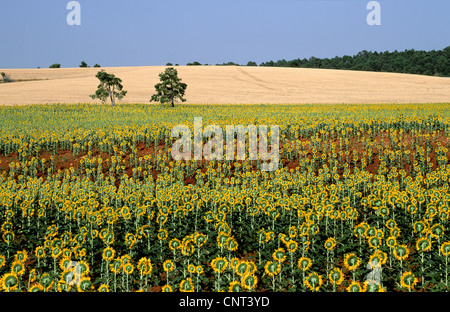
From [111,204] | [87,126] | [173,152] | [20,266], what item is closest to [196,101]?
[87,126]

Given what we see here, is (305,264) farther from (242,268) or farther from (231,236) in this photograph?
(231,236)

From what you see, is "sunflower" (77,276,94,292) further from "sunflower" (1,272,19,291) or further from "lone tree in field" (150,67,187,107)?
"lone tree in field" (150,67,187,107)

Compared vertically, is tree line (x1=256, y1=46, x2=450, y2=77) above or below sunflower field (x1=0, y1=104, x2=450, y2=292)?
above

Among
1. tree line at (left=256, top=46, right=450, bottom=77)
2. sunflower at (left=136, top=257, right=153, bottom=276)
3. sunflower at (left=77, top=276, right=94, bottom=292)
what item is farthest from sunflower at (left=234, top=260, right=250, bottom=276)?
tree line at (left=256, top=46, right=450, bottom=77)

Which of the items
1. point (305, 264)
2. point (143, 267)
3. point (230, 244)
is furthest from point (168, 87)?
point (305, 264)

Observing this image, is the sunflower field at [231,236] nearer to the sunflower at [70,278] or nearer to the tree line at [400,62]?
the sunflower at [70,278]

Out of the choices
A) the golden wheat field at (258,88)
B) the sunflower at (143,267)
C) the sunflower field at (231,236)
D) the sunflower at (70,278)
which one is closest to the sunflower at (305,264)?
the sunflower field at (231,236)

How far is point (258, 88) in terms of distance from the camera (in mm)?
69375

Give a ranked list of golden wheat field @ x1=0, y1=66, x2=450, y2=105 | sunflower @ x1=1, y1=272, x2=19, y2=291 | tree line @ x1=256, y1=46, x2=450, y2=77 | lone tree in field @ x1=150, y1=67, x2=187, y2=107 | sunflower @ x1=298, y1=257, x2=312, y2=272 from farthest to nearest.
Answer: tree line @ x1=256, y1=46, x2=450, y2=77
golden wheat field @ x1=0, y1=66, x2=450, y2=105
lone tree in field @ x1=150, y1=67, x2=187, y2=107
sunflower @ x1=298, y1=257, x2=312, y2=272
sunflower @ x1=1, y1=272, x2=19, y2=291

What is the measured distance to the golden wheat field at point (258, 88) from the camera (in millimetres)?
56438

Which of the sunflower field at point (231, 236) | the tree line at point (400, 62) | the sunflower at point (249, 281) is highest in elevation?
the tree line at point (400, 62)

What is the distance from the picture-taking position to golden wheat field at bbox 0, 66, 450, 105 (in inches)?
2222

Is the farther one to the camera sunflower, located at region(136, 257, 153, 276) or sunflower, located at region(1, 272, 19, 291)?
sunflower, located at region(136, 257, 153, 276)
